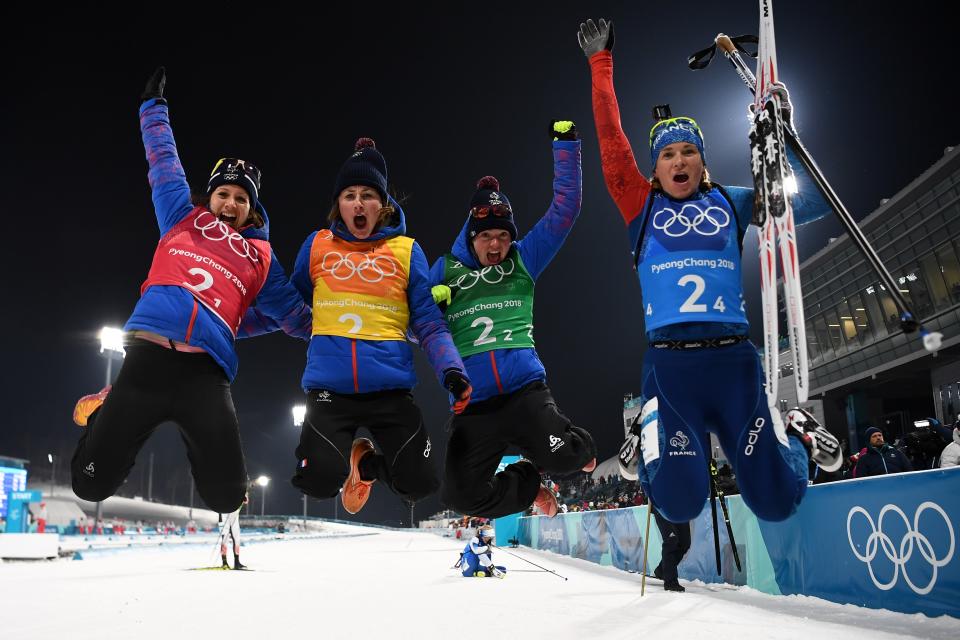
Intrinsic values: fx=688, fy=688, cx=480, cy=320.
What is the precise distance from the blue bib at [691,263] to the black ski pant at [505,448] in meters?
0.95

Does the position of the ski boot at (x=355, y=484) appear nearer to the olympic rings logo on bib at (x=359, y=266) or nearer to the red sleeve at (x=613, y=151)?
the olympic rings logo on bib at (x=359, y=266)

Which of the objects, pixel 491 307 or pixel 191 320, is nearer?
pixel 191 320

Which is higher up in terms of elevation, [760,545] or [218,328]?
[218,328]

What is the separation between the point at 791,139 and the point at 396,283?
2.50 meters

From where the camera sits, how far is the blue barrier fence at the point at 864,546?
5.54 meters

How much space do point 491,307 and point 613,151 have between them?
1.32 m

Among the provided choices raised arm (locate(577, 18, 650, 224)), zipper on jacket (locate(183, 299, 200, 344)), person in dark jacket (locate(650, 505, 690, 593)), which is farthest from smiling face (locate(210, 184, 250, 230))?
person in dark jacket (locate(650, 505, 690, 593))

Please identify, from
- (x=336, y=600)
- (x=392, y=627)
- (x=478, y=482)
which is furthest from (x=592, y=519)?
(x=478, y=482)

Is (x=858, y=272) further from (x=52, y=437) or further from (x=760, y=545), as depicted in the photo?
(x=52, y=437)

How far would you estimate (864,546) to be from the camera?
661 cm

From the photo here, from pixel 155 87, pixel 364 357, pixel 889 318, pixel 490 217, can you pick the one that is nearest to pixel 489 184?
pixel 490 217

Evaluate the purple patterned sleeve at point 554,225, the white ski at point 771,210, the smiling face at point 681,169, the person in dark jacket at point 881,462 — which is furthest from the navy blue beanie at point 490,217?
the person in dark jacket at point 881,462

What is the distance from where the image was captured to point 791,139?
3.12 meters

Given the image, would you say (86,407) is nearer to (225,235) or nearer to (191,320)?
(191,320)
